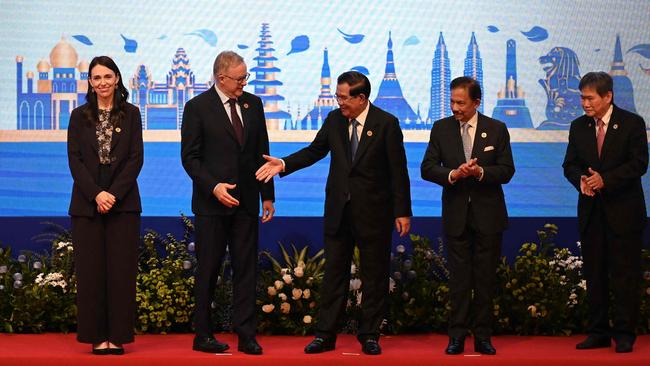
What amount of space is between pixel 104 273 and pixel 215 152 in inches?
34.5

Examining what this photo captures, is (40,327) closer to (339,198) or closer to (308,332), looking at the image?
(308,332)

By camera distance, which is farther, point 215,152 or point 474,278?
point 474,278

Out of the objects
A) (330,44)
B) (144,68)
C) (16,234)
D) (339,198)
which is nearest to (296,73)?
(330,44)

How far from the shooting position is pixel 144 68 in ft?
24.2

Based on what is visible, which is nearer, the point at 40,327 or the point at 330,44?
the point at 40,327

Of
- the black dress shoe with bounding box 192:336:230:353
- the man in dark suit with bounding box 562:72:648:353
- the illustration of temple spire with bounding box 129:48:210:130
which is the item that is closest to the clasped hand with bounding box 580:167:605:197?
the man in dark suit with bounding box 562:72:648:353

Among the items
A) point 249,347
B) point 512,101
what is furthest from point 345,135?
point 512,101

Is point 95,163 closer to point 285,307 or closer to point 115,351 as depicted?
point 115,351

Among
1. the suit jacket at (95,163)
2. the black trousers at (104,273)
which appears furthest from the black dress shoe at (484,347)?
the suit jacket at (95,163)

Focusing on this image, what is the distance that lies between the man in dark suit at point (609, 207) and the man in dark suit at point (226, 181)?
1813 mm

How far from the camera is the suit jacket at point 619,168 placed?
6.06 meters

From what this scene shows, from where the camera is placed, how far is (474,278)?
604 centimetres

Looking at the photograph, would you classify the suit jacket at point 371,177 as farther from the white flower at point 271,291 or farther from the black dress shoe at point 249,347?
the white flower at point 271,291

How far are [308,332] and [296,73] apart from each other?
1777mm
